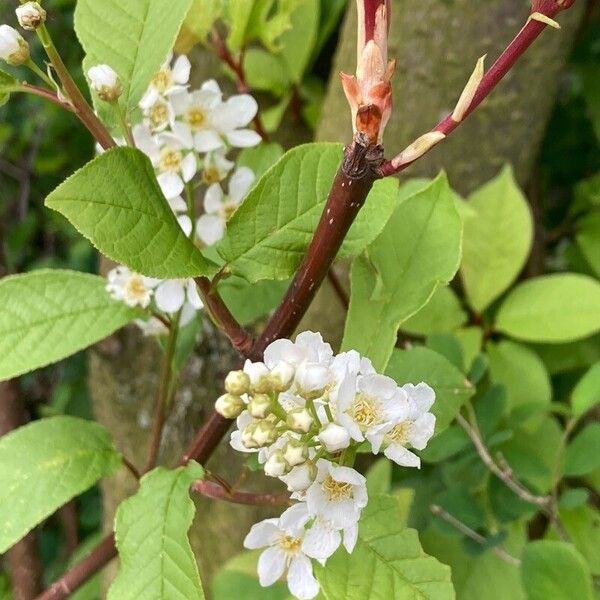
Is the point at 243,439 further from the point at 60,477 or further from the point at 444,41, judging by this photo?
the point at 444,41

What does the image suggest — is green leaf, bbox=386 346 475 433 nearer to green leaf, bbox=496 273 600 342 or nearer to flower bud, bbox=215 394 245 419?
flower bud, bbox=215 394 245 419

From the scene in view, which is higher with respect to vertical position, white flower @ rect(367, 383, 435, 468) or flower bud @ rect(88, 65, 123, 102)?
flower bud @ rect(88, 65, 123, 102)

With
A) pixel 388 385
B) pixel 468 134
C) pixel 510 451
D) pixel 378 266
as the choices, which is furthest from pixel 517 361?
pixel 388 385

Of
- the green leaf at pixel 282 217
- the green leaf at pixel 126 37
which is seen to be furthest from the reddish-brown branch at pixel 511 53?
the green leaf at pixel 126 37

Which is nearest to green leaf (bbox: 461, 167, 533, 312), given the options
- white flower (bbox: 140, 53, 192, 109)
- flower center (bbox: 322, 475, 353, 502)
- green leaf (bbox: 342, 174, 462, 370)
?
green leaf (bbox: 342, 174, 462, 370)

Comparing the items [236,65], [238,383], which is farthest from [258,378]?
[236,65]

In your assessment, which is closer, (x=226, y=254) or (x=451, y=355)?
(x=226, y=254)
